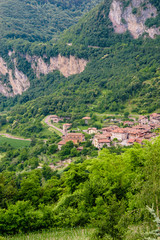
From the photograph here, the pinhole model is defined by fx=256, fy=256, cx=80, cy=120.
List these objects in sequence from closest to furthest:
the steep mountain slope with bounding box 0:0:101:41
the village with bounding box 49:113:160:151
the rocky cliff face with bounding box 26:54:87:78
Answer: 1. the village with bounding box 49:113:160:151
2. the rocky cliff face with bounding box 26:54:87:78
3. the steep mountain slope with bounding box 0:0:101:41

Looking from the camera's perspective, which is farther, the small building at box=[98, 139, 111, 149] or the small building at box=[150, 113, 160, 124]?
the small building at box=[150, 113, 160, 124]

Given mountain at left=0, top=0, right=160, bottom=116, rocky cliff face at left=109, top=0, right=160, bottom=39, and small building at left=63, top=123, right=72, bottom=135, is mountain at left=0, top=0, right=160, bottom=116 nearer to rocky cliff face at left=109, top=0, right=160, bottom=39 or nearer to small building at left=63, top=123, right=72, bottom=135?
rocky cliff face at left=109, top=0, right=160, bottom=39

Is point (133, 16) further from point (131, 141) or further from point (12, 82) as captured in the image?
point (131, 141)

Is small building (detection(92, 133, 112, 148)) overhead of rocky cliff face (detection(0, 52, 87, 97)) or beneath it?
beneath

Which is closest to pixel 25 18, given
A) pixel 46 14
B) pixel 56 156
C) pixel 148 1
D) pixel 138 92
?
pixel 46 14

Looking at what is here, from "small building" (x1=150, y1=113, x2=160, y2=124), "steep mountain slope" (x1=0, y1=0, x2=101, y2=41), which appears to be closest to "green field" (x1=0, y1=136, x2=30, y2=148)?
"small building" (x1=150, y1=113, x2=160, y2=124)

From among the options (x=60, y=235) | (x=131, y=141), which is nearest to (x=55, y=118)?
(x=131, y=141)

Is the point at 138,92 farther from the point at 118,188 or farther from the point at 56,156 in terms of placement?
the point at 118,188

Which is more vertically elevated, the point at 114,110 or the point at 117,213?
the point at 114,110
